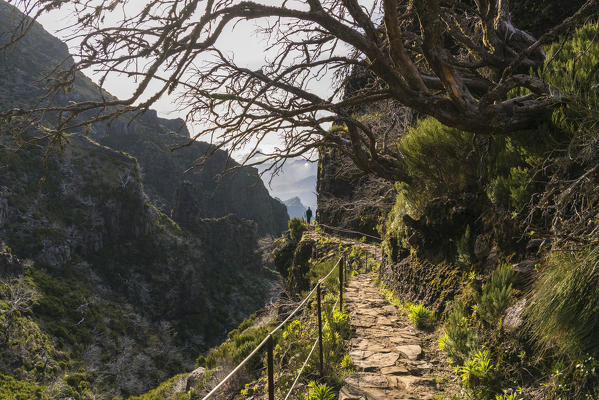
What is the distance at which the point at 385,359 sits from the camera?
4699 mm

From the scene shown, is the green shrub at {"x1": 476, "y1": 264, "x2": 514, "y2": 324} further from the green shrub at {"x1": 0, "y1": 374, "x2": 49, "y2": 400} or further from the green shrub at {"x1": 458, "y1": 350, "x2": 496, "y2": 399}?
the green shrub at {"x1": 0, "y1": 374, "x2": 49, "y2": 400}

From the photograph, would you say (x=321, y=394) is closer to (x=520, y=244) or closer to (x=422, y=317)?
(x=422, y=317)

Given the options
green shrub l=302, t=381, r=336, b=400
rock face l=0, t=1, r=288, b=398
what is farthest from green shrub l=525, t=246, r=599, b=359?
rock face l=0, t=1, r=288, b=398

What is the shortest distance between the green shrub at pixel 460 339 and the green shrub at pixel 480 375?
0.21m

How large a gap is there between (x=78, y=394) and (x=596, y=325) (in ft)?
136

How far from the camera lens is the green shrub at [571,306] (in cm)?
238

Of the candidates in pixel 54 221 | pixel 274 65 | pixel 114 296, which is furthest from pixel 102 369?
pixel 274 65

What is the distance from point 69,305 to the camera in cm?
4306

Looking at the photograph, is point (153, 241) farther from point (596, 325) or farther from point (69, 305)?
point (596, 325)

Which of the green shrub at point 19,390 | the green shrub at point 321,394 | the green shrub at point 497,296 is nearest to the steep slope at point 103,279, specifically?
the green shrub at point 19,390

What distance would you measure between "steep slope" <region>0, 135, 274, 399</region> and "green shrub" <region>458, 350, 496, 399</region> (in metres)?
37.3

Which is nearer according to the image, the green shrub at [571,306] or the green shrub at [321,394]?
the green shrub at [571,306]

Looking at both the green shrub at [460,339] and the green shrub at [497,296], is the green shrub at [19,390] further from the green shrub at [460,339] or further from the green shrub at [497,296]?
the green shrub at [497,296]

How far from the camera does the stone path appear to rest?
12.6ft
